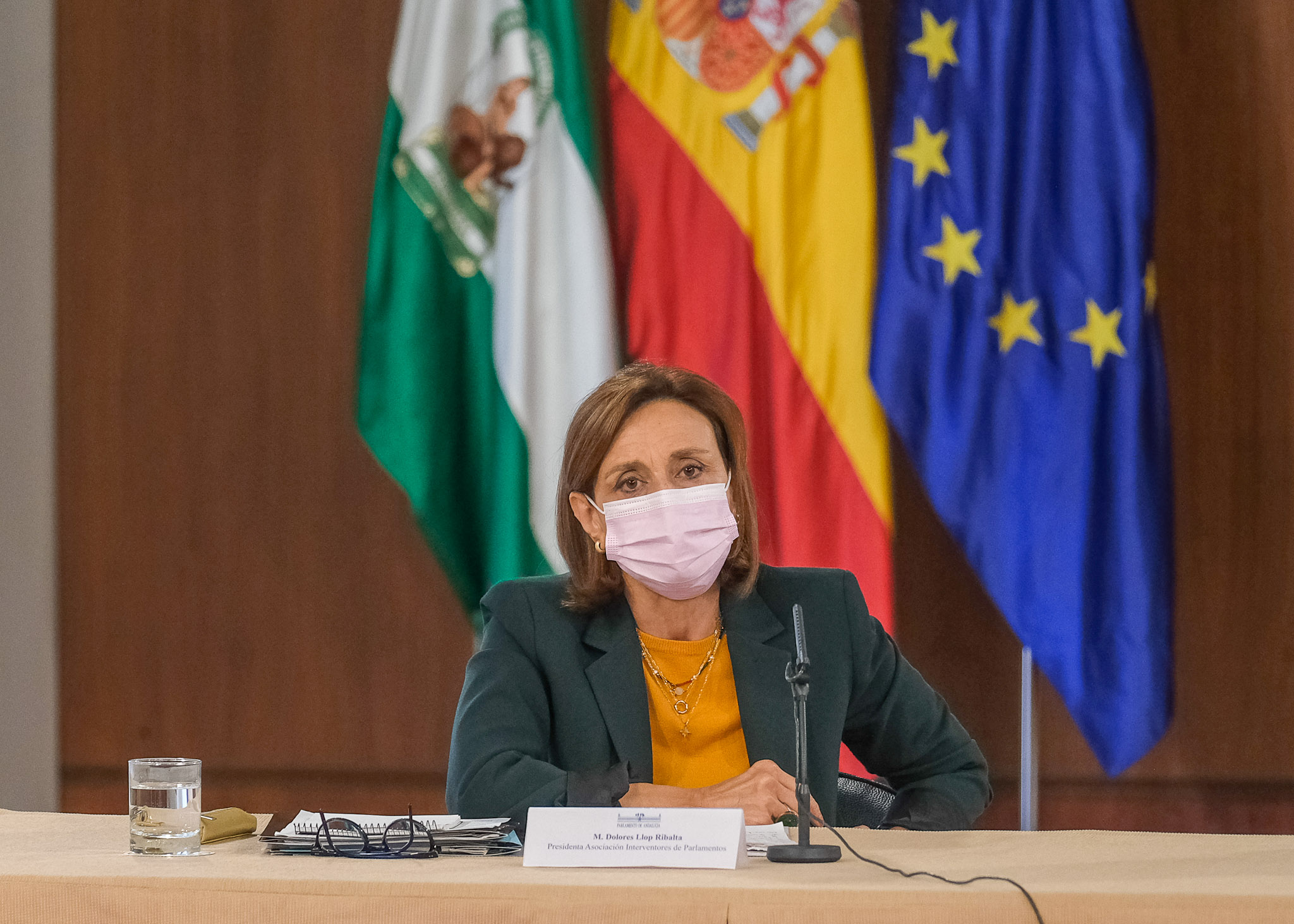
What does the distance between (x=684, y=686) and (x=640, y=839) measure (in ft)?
2.81

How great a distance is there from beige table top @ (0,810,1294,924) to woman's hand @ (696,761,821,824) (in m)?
0.26

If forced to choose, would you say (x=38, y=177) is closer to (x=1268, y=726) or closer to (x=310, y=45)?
(x=310, y=45)

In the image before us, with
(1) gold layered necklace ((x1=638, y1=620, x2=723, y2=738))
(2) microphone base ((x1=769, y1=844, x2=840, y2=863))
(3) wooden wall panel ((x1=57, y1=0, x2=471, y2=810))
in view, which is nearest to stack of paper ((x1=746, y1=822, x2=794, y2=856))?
(2) microphone base ((x1=769, y1=844, x2=840, y2=863))

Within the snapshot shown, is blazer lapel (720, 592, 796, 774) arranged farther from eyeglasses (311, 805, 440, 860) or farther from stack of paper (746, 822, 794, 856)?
eyeglasses (311, 805, 440, 860)

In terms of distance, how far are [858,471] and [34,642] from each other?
2.48 meters

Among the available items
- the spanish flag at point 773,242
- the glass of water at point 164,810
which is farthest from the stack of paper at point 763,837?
the spanish flag at point 773,242

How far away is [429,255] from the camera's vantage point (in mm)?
3625

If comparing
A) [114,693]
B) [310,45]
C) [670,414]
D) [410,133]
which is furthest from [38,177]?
[670,414]

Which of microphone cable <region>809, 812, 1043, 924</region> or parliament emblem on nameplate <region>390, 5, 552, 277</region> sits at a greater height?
parliament emblem on nameplate <region>390, 5, 552, 277</region>

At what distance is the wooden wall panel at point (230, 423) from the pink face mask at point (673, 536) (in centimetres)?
166

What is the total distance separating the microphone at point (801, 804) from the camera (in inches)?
55.3

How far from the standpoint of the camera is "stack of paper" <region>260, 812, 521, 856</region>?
151 centimetres

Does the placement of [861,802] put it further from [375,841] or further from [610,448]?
[375,841]

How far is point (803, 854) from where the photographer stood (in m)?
1.41
